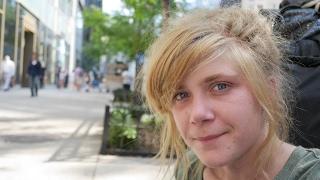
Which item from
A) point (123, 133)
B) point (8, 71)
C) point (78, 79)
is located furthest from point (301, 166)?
point (78, 79)

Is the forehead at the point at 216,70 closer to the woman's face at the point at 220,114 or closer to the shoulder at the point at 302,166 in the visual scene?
the woman's face at the point at 220,114

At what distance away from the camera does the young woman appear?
122 cm

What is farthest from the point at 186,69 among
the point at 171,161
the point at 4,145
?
the point at 4,145

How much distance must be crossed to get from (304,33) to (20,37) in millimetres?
19115

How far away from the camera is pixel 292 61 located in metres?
1.67

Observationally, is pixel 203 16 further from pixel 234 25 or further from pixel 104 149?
pixel 104 149

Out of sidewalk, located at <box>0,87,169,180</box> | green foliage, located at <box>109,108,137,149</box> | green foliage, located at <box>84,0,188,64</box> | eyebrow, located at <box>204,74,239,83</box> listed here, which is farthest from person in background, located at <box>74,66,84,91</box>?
eyebrow, located at <box>204,74,239,83</box>

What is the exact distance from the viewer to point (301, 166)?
1231 mm

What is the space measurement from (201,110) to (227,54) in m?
0.15

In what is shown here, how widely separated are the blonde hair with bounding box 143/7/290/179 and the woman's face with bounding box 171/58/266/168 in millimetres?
22

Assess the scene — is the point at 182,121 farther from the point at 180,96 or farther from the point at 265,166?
the point at 265,166

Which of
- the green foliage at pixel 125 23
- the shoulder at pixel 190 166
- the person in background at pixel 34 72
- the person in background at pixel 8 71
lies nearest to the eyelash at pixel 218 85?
the shoulder at pixel 190 166

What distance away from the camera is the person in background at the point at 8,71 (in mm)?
19414

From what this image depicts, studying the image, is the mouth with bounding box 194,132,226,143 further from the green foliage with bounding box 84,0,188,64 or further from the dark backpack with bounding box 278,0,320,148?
the green foliage with bounding box 84,0,188,64
